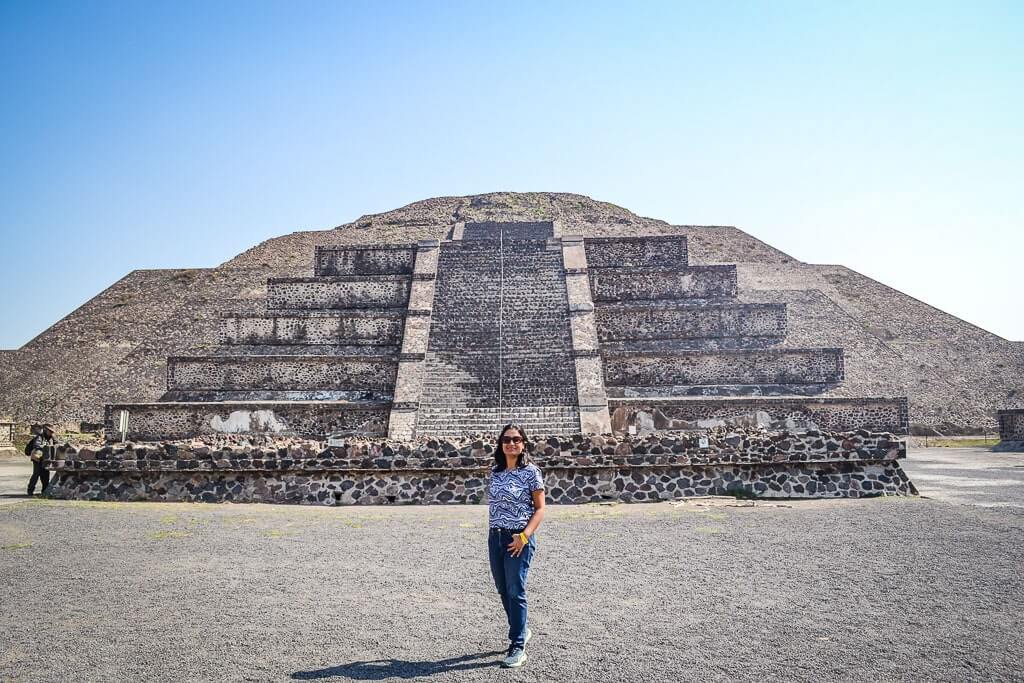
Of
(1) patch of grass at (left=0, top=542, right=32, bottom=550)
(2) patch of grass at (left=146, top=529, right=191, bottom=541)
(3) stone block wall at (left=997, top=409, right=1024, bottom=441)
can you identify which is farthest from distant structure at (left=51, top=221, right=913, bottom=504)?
(3) stone block wall at (left=997, top=409, right=1024, bottom=441)

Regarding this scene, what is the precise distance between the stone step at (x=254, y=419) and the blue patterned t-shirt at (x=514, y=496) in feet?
38.0

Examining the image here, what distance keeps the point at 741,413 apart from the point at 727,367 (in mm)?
1983

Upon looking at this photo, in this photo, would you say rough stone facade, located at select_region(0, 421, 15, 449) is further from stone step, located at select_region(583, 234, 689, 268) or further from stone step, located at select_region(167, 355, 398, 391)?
stone step, located at select_region(583, 234, 689, 268)

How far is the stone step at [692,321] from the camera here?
1892 cm

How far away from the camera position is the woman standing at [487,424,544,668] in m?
3.86

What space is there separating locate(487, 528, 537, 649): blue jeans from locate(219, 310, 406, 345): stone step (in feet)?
49.6

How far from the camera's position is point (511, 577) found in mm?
3904

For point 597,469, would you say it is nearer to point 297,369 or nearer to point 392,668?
point 392,668

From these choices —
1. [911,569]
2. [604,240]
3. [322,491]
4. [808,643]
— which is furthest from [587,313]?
[808,643]

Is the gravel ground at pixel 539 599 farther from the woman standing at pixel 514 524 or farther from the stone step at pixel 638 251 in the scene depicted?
the stone step at pixel 638 251

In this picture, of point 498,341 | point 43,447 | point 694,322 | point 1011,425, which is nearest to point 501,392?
point 498,341

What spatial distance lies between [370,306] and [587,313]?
5.60m

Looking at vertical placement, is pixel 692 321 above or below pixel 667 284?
below

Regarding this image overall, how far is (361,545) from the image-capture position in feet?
22.5
